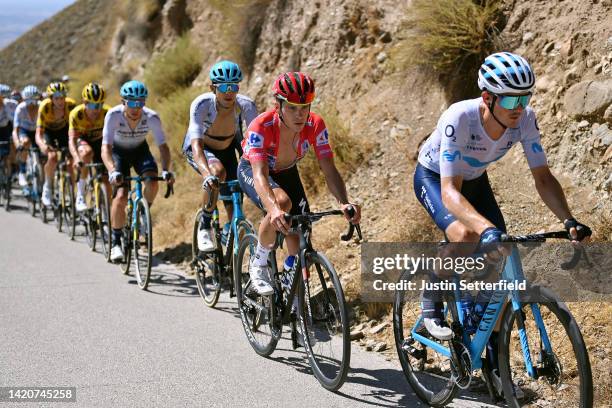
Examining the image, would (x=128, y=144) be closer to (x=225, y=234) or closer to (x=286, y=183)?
(x=225, y=234)

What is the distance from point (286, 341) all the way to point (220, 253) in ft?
4.59

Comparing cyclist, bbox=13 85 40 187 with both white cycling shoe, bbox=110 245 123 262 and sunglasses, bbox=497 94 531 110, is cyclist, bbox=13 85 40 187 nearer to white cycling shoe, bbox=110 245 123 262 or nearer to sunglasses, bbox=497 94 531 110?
white cycling shoe, bbox=110 245 123 262

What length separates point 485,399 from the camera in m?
4.79

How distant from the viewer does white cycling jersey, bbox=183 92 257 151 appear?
23.5 ft

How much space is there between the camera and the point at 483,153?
4418 mm

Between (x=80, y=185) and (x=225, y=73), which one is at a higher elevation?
(x=225, y=73)

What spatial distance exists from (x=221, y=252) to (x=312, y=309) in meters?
2.19

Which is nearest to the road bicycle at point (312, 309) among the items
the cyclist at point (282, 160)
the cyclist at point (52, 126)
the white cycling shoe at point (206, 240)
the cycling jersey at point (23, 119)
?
the cyclist at point (282, 160)

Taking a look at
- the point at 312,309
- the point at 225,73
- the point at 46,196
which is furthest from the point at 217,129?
the point at 46,196

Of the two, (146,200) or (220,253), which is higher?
(146,200)

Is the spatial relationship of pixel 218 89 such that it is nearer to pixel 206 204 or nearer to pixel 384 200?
pixel 206 204

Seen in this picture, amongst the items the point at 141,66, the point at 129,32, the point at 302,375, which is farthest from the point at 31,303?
the point at 129,32

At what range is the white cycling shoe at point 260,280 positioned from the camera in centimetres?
542

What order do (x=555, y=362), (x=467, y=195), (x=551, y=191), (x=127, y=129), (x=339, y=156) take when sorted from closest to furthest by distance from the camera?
(x=555, y=362) < (x=551, y=191) < (x=467, y=195) < (x=127, y=129) < (x=339, y=156)
